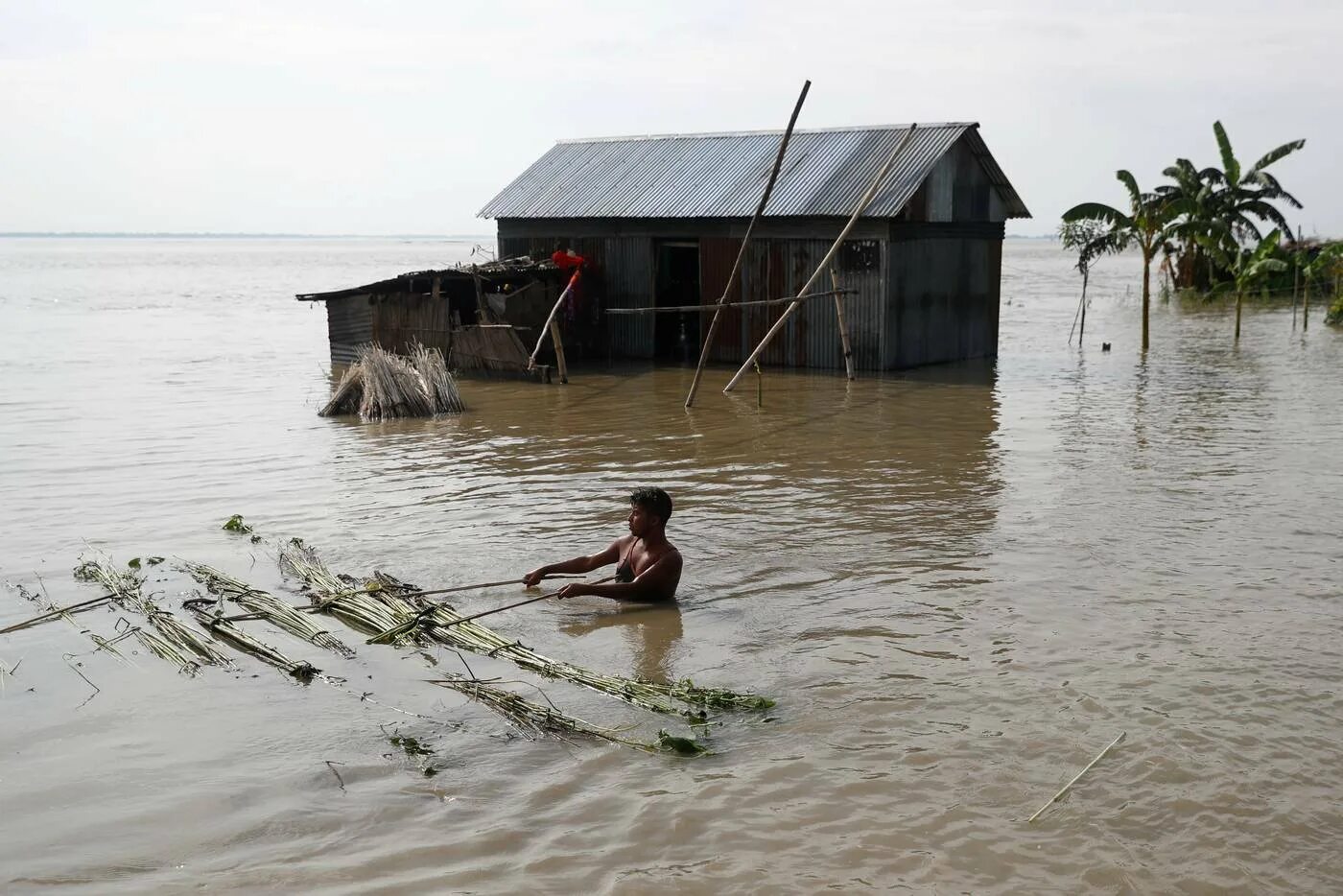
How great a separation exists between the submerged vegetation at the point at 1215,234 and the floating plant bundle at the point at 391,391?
1220 cm

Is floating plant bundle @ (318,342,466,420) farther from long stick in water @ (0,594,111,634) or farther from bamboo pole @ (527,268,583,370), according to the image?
long stick in water @ (0,594,111,634)

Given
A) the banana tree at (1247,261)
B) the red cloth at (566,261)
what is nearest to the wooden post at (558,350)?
the red cloth at (566,261)

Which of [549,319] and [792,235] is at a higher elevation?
[792,235]

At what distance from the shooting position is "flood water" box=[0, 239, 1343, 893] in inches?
175

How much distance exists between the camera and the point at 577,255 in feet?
66.3

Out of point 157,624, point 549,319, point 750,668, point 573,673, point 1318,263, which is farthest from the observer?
point 1318,263

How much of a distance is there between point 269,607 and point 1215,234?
1189 inches

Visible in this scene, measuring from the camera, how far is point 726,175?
64.5ft

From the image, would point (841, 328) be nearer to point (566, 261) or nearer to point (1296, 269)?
point (566, 261)

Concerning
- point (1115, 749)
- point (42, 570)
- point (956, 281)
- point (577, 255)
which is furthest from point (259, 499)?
point (956, 281)

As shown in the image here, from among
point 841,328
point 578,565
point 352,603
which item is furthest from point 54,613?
point 841,328

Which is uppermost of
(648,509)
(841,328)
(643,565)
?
(841,328)

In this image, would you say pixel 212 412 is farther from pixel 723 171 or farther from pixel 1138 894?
pixel 1138 894

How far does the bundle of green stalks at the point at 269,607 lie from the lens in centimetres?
651
